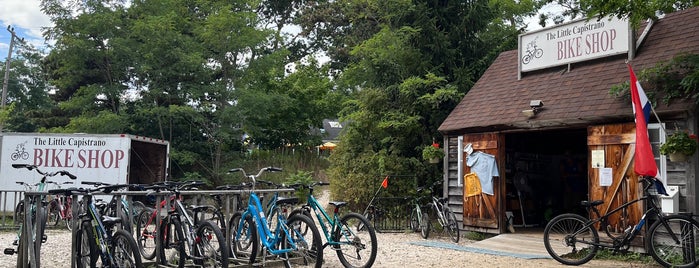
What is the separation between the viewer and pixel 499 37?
17.2 metres

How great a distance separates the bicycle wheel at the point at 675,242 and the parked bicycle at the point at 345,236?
376 cm

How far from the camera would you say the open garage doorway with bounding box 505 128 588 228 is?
13.4 metres

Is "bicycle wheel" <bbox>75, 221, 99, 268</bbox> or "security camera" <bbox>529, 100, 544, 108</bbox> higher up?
"security camera" <bbox>529, 100, 544, 108</bbox>

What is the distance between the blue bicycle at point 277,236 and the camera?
686cm

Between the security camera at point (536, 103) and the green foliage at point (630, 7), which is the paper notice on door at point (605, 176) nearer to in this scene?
the security camera at point (536, 103)

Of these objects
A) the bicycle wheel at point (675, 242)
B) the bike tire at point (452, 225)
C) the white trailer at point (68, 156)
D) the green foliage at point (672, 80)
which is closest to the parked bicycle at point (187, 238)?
the bicycle wheel at point (675, 242)

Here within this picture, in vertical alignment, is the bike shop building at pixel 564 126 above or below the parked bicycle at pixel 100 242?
above

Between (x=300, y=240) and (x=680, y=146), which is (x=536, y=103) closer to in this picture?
(x=680, y=146)

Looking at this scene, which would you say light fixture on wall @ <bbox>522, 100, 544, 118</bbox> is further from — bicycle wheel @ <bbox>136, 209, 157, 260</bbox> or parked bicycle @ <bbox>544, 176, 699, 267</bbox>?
bicycle wheel @ <bbox>136, 209, 157, 260</bbox>

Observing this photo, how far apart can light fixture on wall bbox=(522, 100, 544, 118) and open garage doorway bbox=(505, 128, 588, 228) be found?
2628 mm

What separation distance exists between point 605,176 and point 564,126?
3.58ft

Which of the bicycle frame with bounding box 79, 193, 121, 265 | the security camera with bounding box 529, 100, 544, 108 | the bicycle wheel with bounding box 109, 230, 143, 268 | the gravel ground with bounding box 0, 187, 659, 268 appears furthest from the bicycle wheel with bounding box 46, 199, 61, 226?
the security camera with bounding box 529, 100, 544, 108

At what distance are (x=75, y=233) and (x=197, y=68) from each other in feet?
48.2

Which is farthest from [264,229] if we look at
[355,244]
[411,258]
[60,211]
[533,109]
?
[60,211]
